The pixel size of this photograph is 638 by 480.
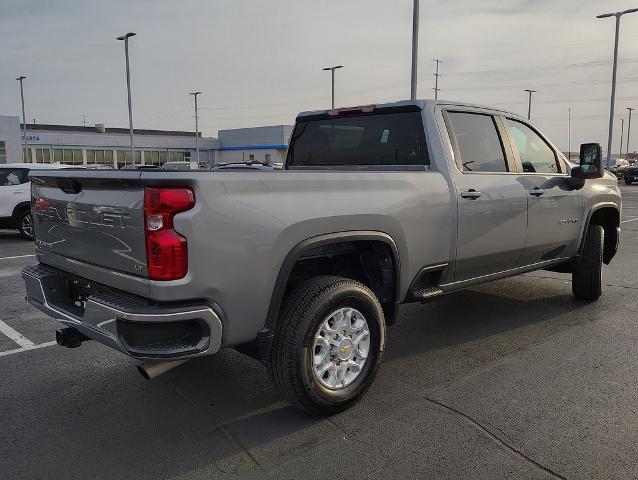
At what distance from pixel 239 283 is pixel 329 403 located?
0.98m

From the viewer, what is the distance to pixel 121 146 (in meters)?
62.1

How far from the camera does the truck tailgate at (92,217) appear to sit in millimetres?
2914

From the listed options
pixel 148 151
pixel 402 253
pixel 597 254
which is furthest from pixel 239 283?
pixel 148 151

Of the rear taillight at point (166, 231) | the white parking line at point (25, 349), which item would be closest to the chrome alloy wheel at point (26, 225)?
the white parking line at point (25, 349)

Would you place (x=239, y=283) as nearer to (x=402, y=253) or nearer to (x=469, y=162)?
(x=402, y=253)

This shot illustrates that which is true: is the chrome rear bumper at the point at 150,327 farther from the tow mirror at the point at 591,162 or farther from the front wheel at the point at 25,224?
the front wheel at the point at 25,224

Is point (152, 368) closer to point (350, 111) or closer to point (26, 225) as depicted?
point (350, 111)

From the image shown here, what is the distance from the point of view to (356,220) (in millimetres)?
3525

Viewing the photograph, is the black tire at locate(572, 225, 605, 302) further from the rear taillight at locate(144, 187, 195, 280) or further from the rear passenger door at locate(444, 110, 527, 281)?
the rear taillight at locate(144, 187, 195, 280)

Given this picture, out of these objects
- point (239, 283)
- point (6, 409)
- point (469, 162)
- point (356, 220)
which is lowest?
point (6, 409)

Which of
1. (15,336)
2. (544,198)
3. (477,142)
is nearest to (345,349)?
(477,142)

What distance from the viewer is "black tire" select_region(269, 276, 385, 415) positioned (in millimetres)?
3262

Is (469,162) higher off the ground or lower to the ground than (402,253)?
higher

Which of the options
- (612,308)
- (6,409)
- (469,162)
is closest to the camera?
(6,409)
